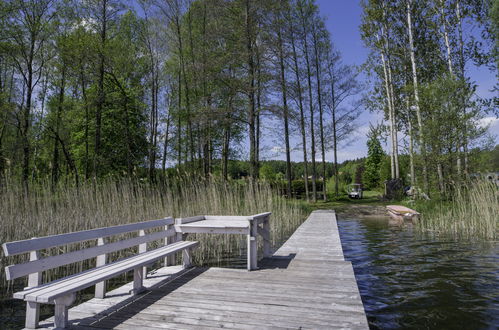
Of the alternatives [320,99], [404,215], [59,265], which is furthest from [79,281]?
[320,99]

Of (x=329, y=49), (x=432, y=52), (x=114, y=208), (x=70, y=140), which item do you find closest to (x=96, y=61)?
(x=70, y=140)

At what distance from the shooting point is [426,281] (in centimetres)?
415

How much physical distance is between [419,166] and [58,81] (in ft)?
49.0

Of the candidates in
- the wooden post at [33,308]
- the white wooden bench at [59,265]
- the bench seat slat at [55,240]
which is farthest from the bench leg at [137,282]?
the wooden post at [33,308]

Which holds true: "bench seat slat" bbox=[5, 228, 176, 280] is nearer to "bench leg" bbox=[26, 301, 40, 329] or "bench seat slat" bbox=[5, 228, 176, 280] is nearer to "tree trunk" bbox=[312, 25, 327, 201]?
"bench leg" bbox=[26, 301, 40, 329]

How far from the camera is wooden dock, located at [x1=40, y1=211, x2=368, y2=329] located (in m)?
2.20

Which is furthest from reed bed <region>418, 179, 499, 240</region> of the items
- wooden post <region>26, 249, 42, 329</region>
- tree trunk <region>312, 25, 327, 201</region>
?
tree trunk <region>312, 25, 327, 201</region>

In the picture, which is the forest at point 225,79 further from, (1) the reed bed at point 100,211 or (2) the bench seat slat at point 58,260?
(2) the bench seat slat at point 58,260

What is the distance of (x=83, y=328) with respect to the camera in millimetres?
2113

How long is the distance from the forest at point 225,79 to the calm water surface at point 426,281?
300cm

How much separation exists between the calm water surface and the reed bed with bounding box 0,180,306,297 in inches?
71.9

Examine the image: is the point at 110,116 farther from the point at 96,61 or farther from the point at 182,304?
the point at 182,304

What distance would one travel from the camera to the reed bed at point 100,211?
4570 mm

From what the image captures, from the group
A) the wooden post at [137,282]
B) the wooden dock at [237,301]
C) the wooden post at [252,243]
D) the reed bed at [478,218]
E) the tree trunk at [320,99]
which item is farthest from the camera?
the tree trunk at [320,99]
